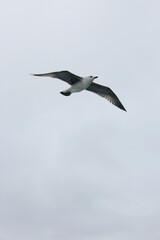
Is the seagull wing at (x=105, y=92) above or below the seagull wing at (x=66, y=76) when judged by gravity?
above

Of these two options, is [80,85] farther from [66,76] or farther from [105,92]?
[105,92]

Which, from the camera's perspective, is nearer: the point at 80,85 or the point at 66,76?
the point at 66,76

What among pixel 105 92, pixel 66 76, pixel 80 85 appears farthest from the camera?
pixel 105 92

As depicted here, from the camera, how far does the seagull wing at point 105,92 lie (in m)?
63.4

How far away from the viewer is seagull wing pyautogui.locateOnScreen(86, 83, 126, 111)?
2498 inches

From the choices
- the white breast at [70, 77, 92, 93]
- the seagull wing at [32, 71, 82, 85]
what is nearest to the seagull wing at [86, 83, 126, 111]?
the white breast at [70, 77, 92, 93]

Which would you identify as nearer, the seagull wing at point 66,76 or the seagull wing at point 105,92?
the seagull wing at point 66,76

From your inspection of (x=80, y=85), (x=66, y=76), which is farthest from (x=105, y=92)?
(x=66, y=76)

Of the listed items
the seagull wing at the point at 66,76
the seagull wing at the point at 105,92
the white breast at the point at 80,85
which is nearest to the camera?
the seagull wing at the point at 66,76

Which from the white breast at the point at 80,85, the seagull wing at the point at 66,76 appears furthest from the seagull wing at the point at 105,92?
the seagull wing at the point at 66,76

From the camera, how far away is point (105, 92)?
64500 millimetres

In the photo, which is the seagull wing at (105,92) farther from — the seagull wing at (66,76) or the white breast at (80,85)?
the seagull wing at (66,76)

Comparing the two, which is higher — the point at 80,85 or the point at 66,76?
the point at 66,76

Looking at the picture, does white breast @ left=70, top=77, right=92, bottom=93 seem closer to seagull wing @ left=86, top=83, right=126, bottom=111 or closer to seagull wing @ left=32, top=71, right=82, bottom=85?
seagull wing @ left=32, top=71, right=82, bottom=85
